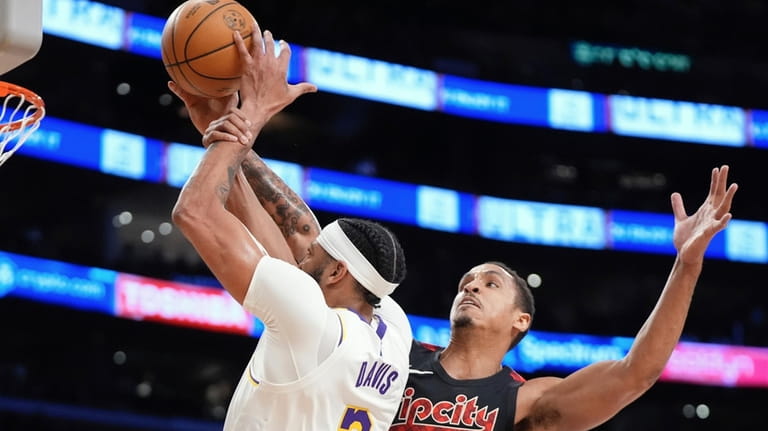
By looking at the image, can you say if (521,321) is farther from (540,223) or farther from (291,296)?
(540,223)

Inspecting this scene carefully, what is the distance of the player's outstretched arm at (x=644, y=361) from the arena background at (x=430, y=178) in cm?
1119

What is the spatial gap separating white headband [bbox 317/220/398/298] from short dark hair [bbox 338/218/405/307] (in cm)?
1

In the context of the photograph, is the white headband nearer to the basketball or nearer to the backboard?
the basketball

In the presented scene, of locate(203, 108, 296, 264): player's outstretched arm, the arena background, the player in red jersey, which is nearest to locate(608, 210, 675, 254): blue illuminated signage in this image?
the arena background

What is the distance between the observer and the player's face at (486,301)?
4938 millimetres

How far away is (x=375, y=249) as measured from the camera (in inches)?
162

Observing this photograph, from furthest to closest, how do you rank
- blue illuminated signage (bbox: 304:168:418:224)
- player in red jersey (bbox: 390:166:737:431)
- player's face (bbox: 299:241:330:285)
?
blue illuminated signage (bbox: 304:168:418:224) < player in red jersey (bbox: 390:166:737:431) < player's face (bbox: 299:241:330:285)

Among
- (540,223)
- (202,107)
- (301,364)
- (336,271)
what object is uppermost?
(540,223)

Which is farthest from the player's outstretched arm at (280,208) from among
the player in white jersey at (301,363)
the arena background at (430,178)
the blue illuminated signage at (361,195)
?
the blue illuminated signage at (361,195)

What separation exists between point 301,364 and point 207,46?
113cm

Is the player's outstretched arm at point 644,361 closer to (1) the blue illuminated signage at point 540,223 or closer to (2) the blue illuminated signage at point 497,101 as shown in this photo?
(1) the blue illuminated signage at point 540,223

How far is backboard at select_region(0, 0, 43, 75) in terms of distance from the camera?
3.68 m

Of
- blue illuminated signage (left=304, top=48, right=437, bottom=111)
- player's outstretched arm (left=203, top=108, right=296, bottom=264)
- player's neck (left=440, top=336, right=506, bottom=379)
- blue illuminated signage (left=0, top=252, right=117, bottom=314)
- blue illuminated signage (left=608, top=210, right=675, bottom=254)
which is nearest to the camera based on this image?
player's outstretched arm (left=203, top=108, right=296, bottom=264)

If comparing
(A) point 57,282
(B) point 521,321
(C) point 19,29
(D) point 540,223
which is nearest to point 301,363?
(C) point 19,29
